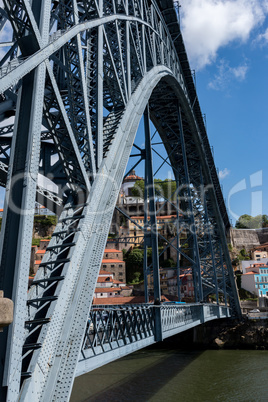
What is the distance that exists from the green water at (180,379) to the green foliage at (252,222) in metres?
70.4

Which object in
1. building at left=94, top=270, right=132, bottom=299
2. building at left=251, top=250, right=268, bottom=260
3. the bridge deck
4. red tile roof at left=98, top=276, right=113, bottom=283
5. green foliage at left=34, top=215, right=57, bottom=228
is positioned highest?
green foliage at left=34, top=215, right=57, bottom=228

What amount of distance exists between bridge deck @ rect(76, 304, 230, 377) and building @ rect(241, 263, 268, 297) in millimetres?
44023

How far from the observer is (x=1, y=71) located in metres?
4.05

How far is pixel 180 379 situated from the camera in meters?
20.1

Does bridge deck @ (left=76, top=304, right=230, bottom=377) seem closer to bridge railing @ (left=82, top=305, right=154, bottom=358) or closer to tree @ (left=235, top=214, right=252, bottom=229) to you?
bridge railing @ (left=82, top=305, right=154, bottom=358)

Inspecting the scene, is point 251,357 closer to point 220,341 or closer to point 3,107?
point 220,341

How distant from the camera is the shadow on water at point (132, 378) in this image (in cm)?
1709

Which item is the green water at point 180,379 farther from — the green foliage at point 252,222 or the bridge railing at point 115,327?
the green foliage at point 252,222

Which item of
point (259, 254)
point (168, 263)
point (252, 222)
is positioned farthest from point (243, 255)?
point (252, 222)

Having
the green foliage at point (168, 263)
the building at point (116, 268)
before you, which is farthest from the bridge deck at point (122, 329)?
the green foliage at point (168, 263)

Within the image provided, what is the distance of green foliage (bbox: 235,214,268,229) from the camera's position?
95150 mm

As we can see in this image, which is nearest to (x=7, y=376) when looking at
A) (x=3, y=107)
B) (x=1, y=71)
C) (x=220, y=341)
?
(x=1, y=71)

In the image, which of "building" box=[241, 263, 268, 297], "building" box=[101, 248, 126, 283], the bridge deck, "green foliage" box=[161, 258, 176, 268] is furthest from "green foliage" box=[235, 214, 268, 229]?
the bridge deck

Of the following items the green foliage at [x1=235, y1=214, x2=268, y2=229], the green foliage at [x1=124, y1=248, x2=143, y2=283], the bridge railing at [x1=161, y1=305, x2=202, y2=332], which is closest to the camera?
the bridge railing at [x1=161, y1=305, x2=202, y2=332]
